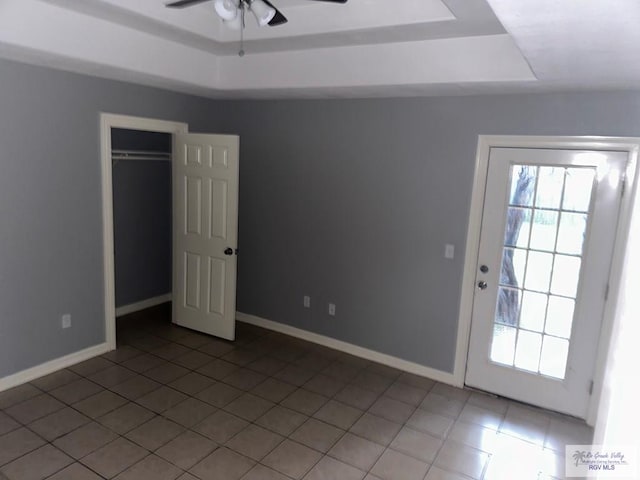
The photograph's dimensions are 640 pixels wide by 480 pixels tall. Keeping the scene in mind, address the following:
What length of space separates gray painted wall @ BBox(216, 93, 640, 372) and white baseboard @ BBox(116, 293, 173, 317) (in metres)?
1.23

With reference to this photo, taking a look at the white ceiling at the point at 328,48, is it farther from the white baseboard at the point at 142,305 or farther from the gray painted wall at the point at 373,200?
the white baseboard at the point at 142,305

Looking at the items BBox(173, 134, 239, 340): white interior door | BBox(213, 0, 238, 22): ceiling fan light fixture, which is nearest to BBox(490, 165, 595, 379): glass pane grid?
BBox(213, 0, 238, 22): ceiling fan light fixture

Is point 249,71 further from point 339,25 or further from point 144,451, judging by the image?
point 144,451

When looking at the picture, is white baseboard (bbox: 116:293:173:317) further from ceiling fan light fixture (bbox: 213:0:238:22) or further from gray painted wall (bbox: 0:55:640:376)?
ceiling fan light fixture (bbox: 213:0:238:22)

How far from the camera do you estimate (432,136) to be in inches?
142

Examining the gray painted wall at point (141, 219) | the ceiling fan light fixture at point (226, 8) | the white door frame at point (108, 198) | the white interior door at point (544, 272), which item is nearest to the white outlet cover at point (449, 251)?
the white interior door at point (544, 272)

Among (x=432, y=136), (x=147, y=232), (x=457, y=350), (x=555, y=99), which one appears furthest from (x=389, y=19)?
(x=147, y=232)

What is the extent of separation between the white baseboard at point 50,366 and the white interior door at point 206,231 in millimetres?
943

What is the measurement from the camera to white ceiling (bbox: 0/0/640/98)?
2547mm

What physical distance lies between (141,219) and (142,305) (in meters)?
0.99

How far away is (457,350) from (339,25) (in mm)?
2677

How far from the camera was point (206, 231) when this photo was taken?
Result: 441cm

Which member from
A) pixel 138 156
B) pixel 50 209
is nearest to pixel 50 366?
pixel 50 209

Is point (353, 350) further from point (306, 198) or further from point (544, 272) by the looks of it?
point (544, 272)
